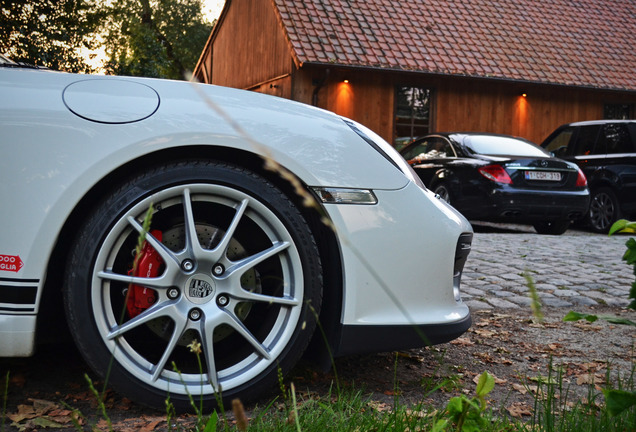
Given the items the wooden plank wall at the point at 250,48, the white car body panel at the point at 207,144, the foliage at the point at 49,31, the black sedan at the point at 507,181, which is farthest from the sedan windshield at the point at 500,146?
the foliage at the point at 49,31

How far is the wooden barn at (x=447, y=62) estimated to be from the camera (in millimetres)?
17297

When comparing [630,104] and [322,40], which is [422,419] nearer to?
[322,40]

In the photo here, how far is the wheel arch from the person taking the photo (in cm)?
238

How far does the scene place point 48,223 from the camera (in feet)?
7.36

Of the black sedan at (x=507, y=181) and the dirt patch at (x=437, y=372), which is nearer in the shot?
the dirt patch at (x=437, y=372)

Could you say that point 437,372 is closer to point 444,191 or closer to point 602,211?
point 444,191

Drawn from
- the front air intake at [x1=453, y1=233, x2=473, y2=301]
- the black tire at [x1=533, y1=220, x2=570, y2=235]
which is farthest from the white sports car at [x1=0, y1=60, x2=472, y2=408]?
the black tire at [x1=533, y1=220, x2=570, y2=235]

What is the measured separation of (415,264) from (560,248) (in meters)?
6.31

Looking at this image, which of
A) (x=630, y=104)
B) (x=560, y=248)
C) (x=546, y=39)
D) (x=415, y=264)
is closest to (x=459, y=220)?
(x=415, y=264)

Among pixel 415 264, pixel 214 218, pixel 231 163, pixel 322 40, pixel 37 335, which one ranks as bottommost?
pixel 37 335

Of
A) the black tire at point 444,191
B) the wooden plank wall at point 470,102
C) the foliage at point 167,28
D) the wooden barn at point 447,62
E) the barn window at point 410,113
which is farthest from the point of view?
the foliage at point 167,28

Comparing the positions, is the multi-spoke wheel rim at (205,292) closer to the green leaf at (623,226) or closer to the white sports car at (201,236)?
the white sports car at (201,236)

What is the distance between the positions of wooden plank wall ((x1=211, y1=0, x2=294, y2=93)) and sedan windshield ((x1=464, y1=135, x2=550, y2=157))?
829 cm

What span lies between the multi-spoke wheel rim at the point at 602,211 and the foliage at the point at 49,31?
12883 mm
